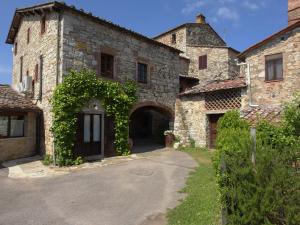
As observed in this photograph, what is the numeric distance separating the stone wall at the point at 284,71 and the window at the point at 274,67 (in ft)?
0.61

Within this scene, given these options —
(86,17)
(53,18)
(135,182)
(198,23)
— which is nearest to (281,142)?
(135,182)

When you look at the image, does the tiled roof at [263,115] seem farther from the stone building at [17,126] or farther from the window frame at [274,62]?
the stone building at [17,126]

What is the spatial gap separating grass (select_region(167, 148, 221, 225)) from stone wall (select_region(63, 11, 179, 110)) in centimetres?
717

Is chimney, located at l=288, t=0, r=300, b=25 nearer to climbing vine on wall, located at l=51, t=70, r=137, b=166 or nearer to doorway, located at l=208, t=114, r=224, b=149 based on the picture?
doorway, located at l=208, t=114, r=224, b=149

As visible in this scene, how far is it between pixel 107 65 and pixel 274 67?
8.33 m

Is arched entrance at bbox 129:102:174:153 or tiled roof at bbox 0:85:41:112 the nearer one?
tiled roof at bbox 0:85:41:112

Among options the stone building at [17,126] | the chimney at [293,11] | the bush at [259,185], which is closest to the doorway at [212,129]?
the chimney at [293,11]

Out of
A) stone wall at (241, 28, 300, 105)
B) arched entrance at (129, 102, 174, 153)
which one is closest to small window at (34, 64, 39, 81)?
arched entrance at (129, 102, 174, 153)

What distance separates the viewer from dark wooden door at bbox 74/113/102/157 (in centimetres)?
1173

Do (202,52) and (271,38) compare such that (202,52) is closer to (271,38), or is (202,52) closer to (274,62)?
(271,38)

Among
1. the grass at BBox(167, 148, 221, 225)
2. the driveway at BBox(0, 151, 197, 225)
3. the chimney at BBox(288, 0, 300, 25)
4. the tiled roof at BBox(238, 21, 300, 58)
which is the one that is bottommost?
the driveway at BBox(0, 151, 197, 225)

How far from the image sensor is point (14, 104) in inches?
483

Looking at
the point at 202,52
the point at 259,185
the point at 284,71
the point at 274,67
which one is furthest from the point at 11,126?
the point at 202,52

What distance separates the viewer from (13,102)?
12445 millimetres
